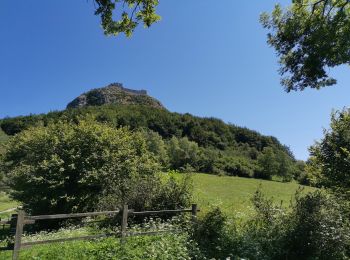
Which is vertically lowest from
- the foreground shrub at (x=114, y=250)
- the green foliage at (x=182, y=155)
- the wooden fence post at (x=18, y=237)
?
the foreground shrub at (x=114, y=250)

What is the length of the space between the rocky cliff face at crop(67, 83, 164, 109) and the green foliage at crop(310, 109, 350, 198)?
523ft

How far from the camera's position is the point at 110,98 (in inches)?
7239

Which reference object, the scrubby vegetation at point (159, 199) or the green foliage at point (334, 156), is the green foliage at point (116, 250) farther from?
the green foliage at point (334, 156)

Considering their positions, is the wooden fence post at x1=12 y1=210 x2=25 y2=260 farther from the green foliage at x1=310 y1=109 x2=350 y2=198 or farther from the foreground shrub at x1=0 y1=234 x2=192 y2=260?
the green foliage at x1=310 y1=109 x2=350 y2=198

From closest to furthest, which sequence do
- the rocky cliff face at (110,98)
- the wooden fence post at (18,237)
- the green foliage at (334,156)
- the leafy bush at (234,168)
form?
the wooden fence post at (18,237) → the green foliage at (334,156) → the leafy bush at (234,168) → the rocky cliff face at (110,98)

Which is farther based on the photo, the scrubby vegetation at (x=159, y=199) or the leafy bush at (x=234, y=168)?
the leafy bush at (x=234, y=168)

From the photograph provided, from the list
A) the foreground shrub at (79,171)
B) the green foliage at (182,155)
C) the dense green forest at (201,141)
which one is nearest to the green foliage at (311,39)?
the foreground shrub at (79,171)

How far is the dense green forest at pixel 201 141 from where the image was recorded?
7106cm

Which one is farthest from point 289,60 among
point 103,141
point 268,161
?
point 268,161

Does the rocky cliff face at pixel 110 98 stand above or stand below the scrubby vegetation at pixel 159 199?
above

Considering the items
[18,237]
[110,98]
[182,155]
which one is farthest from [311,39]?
[110,98]

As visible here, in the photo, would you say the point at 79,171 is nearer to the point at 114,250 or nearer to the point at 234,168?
the point at 114,250

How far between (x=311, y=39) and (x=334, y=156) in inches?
369

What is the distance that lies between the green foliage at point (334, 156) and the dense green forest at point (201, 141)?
45.6m
